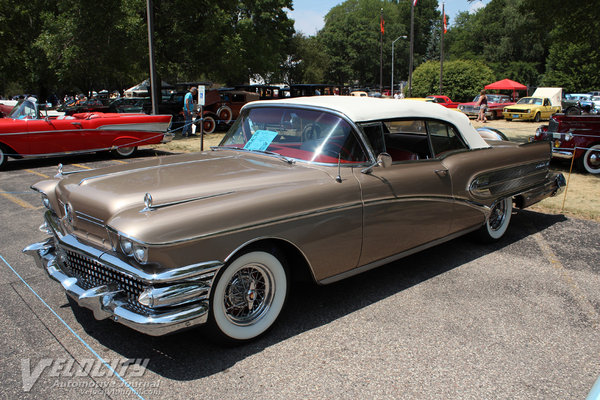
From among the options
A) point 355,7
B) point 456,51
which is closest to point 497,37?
point 456,51

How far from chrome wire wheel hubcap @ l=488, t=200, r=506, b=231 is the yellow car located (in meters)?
21.2

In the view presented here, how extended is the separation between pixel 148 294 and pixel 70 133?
9587 mm

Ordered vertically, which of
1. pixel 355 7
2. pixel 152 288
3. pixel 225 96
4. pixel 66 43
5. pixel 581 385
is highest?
pixel 355 7

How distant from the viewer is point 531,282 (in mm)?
4234

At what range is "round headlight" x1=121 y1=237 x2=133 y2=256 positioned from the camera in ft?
8.64

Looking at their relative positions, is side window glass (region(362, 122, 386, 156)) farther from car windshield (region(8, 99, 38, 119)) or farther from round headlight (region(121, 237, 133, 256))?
car windshield (region(8, 99, 38, 119))

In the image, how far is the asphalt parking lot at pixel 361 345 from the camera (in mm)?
2672

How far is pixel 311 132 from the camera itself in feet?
12.5

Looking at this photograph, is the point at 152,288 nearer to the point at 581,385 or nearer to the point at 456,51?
the point at 581,385

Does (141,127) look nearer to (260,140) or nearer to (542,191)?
(260,140)

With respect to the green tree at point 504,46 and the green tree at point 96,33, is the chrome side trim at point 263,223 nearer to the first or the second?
the green tree at point 96,33

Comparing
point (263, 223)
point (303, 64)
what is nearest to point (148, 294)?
point (263, 223)

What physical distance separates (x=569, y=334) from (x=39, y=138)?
35.8 ft

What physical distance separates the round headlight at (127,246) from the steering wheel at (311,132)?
174 cm
